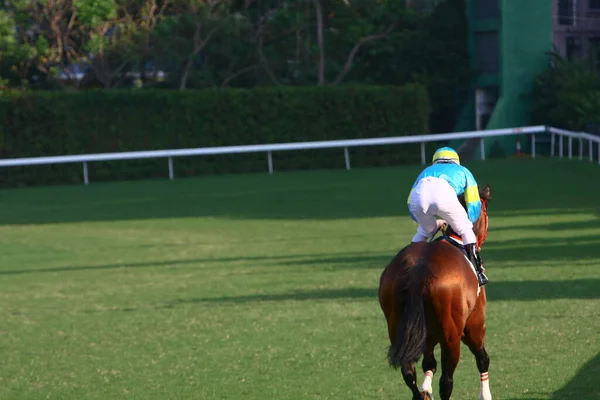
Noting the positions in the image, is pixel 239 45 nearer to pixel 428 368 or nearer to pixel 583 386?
pixel 583 386

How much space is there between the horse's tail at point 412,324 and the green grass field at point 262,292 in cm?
131

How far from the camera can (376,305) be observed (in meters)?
12.7

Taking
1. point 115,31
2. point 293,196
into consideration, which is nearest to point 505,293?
point 293,196

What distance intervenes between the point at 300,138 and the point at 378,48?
5165mm

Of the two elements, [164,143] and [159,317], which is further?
[164,143]

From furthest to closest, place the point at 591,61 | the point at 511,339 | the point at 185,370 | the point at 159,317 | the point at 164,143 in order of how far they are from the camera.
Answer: the point at 591,61 < the point at 164,143 < the point at 159,317 < the point at 511,339 < the point at 185,370

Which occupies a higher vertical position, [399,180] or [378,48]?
[378,48]

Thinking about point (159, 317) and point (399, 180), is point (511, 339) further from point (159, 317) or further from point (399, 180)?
point (399, 180)

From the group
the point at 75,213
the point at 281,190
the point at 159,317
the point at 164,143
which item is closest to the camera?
the point at 159,317

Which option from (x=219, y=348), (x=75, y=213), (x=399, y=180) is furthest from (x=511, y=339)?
(x=399, y=180)

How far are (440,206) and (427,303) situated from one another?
905 millimetres

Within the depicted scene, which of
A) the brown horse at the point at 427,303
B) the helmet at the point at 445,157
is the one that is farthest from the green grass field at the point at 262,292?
the helmet at the point at 445,157

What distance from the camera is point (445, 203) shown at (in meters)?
7.87

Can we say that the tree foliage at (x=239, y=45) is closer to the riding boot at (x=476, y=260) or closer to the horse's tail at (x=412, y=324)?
the riding boot at (x=476, y=260)
